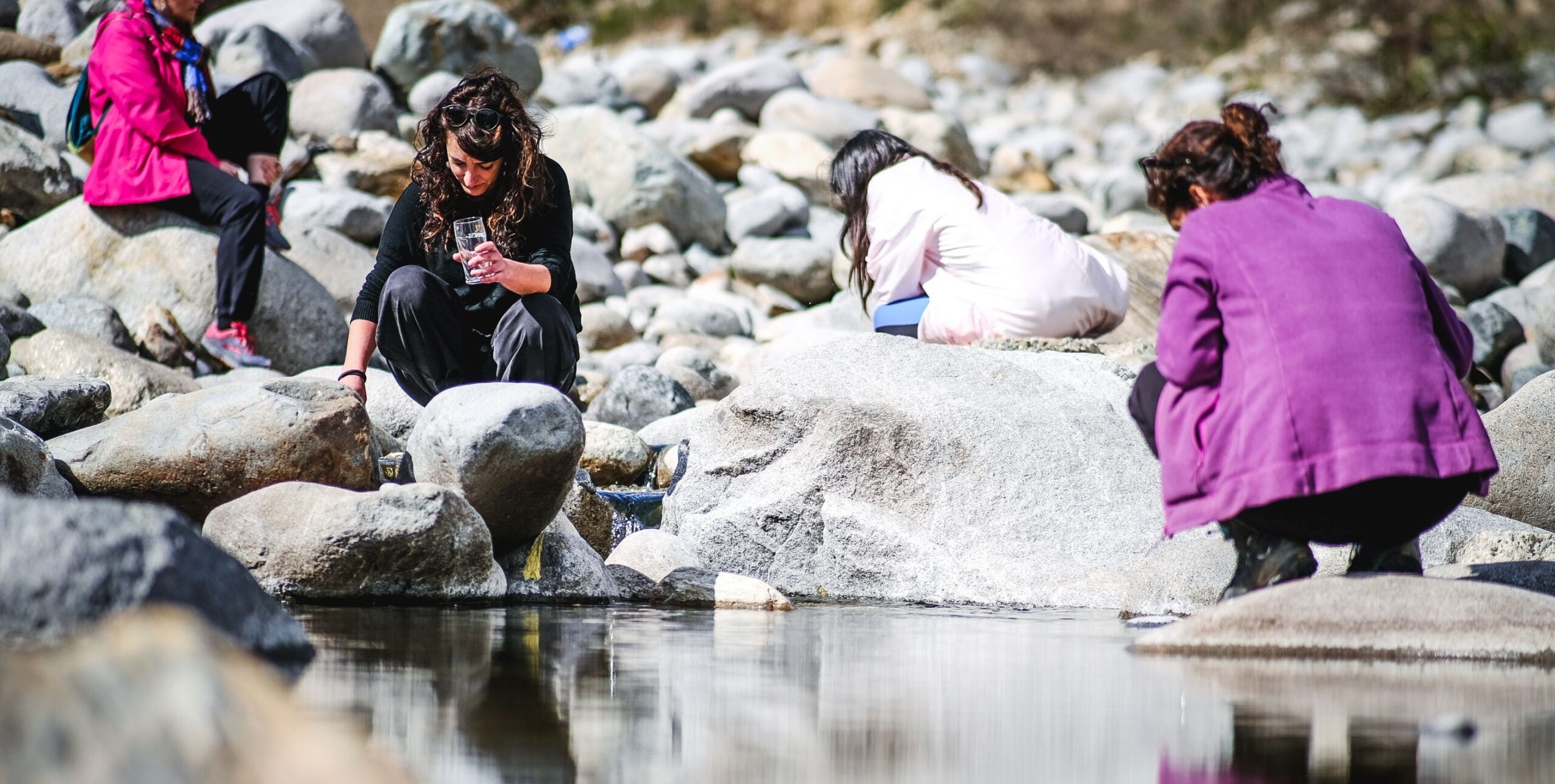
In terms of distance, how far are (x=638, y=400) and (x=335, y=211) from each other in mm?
3253

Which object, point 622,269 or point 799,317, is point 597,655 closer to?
point 799,317

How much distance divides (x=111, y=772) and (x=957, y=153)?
44.5ft

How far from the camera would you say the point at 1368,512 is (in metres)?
3.56

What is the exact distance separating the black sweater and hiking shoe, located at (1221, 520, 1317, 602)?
7.94ft

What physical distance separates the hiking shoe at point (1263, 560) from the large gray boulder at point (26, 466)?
3.38 m

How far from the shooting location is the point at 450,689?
277cm

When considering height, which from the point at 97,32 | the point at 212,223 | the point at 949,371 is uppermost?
the point at 97,32

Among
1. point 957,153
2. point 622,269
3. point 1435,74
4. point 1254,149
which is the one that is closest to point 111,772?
point 1254,149

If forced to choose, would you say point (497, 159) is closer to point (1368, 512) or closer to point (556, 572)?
point (556, 572)

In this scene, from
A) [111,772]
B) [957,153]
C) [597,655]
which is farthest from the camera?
[957,153]

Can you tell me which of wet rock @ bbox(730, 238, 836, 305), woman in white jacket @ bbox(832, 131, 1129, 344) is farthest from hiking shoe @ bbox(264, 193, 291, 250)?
wet rock @ bbox(730, 238, 836, 305)

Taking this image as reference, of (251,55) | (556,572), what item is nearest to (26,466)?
(556,572)

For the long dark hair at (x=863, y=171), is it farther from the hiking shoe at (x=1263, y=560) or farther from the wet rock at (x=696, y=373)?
the hiking shoe at (x=1263, y=560)

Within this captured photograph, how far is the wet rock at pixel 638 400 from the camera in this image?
7770mm
